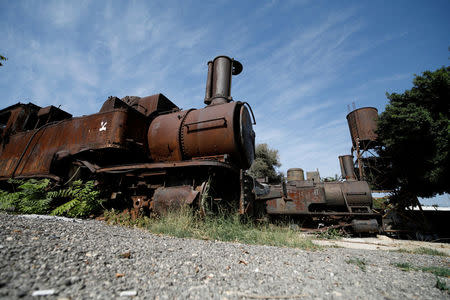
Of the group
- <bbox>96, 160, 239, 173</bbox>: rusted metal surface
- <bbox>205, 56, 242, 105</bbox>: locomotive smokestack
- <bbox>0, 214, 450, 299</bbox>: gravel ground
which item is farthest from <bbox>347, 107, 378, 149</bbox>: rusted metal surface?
<bbox>0, 214, 450, 299</bbox>: gravel ground

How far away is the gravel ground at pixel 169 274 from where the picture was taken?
1.45 meters

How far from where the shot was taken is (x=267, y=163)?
84.9 ft

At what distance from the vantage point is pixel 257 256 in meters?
2.72

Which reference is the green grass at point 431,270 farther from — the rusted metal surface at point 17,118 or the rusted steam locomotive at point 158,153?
the rusted metal surface at point 17,118

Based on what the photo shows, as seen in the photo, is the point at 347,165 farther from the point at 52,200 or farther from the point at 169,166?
the point at 52,200

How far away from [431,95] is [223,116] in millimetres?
11198

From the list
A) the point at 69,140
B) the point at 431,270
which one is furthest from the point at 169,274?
the point at 69,140

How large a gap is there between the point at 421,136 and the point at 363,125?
679cm

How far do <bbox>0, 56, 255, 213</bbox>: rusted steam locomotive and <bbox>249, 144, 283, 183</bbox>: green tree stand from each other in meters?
18.8

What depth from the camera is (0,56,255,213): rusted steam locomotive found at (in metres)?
4.69

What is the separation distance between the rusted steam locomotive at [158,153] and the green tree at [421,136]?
849 centimetres

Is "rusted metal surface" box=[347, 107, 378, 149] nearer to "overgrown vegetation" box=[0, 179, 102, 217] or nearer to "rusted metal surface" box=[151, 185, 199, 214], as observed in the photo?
"rusted metal surface" box=[151, 185, 199, 214]

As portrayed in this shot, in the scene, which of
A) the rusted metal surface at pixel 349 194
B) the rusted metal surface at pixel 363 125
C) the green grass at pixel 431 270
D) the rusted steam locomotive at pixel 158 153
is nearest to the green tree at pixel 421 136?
the rusted metal surface at pixel 349 194

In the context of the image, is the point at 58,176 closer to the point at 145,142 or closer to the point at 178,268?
the point at 145,142
